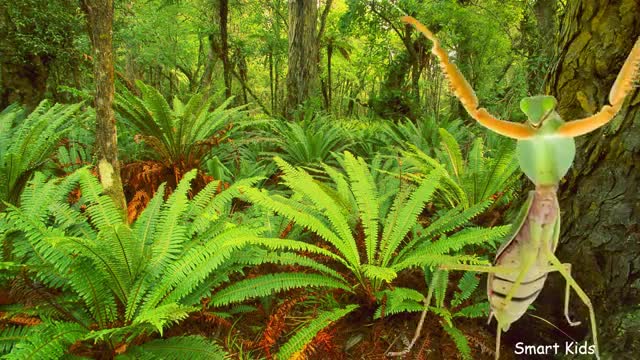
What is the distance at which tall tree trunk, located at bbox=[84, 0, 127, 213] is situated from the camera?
1.64 m

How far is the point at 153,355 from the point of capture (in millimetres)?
1459

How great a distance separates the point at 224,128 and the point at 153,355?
2.90m

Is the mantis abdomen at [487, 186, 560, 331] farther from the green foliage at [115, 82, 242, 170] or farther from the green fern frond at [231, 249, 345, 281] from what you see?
the green foliage at [115, 82, 242, 170]

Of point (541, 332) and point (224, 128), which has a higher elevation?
point (224, 128)

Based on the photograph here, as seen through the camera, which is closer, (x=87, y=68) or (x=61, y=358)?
(x=61, y=358)

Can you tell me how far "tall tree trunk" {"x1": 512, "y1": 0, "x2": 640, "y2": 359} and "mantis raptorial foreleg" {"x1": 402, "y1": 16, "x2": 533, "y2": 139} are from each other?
879 mm

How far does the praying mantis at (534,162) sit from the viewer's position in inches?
10.6

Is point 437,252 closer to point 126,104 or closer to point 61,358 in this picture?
point 61,358

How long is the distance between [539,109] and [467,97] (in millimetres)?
50

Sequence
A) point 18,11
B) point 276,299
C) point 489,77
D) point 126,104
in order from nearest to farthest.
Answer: point 276,299
point 126,104
point 18,11
point 489,77

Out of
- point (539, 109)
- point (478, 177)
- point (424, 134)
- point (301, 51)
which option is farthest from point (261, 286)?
point (301, 51)

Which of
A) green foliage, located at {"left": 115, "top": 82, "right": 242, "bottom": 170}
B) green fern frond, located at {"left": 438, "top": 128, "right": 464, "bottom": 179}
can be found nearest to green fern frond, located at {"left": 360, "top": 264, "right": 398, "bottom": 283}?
green fern frond, located at {"left": 438, "top": 128, "right": 464, "bottom": 179}

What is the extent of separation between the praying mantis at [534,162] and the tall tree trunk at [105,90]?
5.69ft

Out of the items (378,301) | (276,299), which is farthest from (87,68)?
(378,301)
